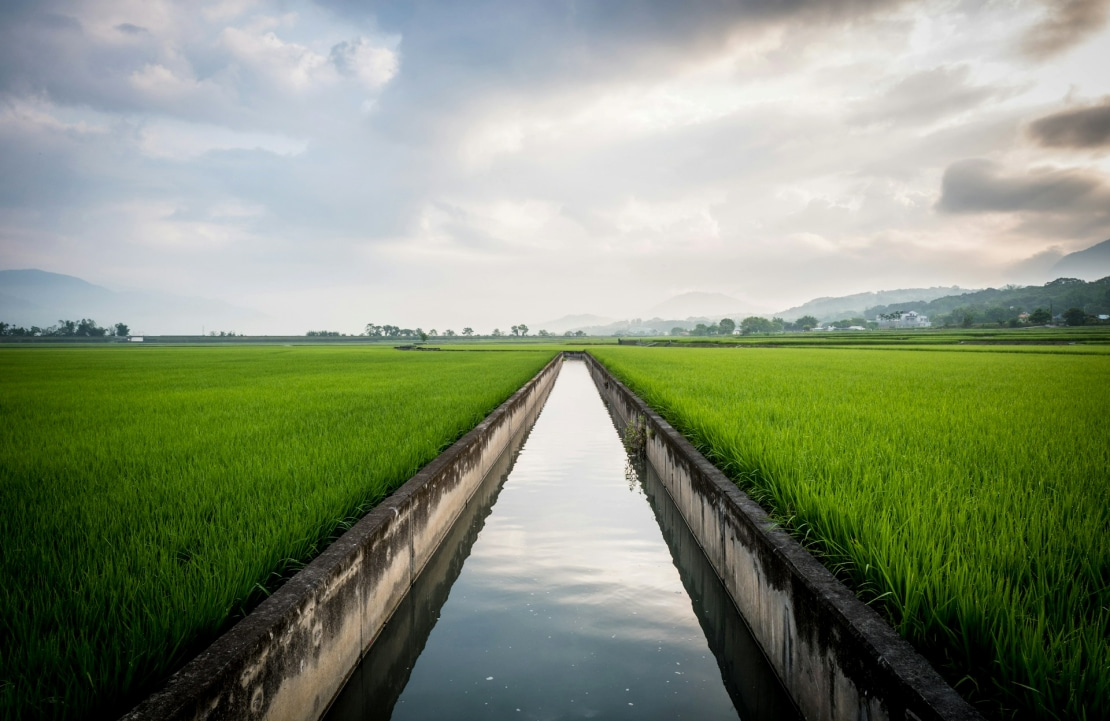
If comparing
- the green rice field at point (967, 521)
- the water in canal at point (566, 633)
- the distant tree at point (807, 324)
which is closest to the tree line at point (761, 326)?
the distant tree at point (807, 324)

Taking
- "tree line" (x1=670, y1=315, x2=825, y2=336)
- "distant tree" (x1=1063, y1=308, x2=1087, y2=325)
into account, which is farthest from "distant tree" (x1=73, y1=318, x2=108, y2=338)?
"distant tree" (x1=1063, y1=308, x2=1087, y2=325)

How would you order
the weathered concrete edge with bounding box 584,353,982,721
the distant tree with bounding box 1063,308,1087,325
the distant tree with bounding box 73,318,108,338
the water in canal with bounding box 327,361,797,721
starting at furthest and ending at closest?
the distant tree with bounding box 73,318,108,338 → the distant tree with bounding box 1063,308,1087,325 → the water in canal with bounding box 327,361,797,721 → the weathered concrete edge with bounding box 584,353,982,721

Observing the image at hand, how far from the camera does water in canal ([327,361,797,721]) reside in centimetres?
289

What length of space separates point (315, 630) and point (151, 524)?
1.63 m

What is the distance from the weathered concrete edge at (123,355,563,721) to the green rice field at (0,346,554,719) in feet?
0.89

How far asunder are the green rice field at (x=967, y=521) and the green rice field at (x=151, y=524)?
3.02 meters

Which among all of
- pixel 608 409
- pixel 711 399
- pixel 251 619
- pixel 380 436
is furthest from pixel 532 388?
pixel 251 619

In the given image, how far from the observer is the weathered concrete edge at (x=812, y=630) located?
177 cm

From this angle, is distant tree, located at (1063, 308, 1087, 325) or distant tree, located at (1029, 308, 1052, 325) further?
distant tree, located at (1029, 308, 1052, 325)

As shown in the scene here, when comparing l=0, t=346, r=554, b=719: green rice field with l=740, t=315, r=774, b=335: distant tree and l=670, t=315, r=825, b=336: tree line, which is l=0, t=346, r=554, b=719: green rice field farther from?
l=740, t=315, r=774, b=335: distant tree

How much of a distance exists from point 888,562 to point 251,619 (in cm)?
295

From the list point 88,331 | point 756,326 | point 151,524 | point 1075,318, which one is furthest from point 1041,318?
point 88,331

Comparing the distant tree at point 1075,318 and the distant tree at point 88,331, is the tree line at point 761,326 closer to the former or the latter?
the distant tree at point 1075,318

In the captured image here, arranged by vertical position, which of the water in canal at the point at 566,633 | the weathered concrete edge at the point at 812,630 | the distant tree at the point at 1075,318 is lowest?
the water in canal at the point at 566,633
